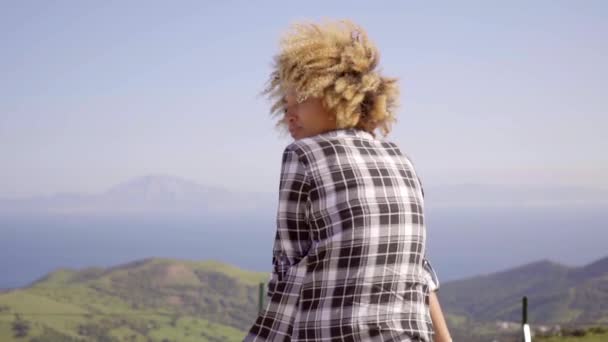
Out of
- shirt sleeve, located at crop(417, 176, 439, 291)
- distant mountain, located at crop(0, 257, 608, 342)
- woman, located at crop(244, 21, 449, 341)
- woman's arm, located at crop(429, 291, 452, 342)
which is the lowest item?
distant mountain, located at crop(0, 257, 608, 342)

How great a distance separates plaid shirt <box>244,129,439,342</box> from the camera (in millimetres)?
2209

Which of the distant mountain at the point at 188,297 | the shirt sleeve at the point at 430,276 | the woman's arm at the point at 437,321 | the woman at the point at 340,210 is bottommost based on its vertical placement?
the distant mountain at the point at 188,297

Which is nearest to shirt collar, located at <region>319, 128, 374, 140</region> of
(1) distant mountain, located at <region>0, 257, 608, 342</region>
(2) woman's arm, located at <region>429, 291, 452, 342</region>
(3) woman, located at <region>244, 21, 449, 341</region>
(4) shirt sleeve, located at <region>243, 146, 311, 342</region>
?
(3) woman, located at <region>244, 21, 449, 341</region>

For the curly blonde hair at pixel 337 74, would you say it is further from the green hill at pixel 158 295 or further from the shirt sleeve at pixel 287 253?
the green hill at pixel 158 295

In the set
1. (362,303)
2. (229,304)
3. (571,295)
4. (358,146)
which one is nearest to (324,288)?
(362,303)

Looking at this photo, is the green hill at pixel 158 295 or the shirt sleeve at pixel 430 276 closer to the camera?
the shirt sleeve at pixel 430 276

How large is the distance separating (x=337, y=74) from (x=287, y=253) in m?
0.58

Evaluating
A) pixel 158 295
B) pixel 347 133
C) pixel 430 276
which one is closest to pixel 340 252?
pixel 347 133

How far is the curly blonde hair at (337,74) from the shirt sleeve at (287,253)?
209 millimetres

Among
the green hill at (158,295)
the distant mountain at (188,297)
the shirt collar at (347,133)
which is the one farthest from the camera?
the distant mountain at (188,297)

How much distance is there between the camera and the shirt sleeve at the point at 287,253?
7.34ft

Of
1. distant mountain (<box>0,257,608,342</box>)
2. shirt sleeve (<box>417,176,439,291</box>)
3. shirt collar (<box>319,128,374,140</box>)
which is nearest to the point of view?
shirt collar (<box>319,128,374,140</box>)

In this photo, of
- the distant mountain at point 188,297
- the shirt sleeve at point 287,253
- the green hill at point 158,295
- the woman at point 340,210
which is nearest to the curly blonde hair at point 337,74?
the woman at point 340,210

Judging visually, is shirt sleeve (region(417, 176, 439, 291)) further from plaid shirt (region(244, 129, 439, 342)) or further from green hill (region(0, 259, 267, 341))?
green hill (region(0, 259, 267, 341))
